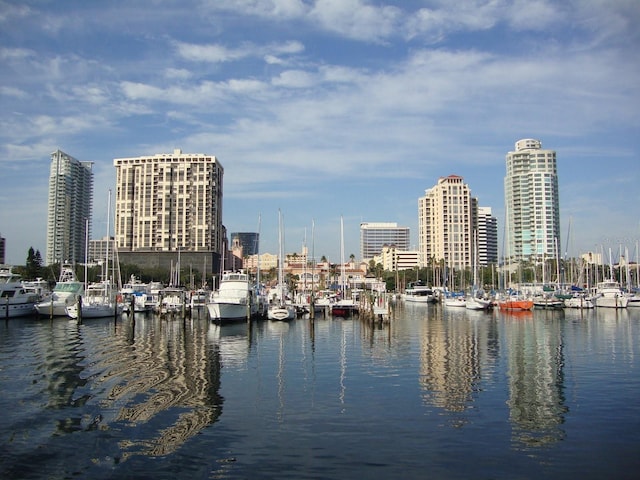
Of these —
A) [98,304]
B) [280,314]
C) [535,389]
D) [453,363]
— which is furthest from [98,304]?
[535,389]

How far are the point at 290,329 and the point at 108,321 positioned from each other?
80.9ft

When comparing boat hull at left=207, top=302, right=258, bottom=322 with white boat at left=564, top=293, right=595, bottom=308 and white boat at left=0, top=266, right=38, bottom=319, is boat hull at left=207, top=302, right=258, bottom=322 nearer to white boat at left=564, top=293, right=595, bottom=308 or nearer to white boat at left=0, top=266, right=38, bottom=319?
white boat at left=0, top=266, right=38, bottom=319

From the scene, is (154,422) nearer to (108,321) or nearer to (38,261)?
(108,321)

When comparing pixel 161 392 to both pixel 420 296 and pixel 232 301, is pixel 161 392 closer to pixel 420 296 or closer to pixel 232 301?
pixel 232 301

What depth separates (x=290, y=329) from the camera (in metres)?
58.6

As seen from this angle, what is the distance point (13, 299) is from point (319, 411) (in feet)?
213

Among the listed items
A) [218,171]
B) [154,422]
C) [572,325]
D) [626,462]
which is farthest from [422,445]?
[218,171]

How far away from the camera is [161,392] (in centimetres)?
2456

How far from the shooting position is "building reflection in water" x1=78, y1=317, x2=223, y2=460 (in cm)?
1812

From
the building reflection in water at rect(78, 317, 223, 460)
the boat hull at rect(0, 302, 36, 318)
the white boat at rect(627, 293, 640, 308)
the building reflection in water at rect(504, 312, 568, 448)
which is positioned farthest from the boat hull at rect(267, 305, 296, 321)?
the white boat at rect(627, 293, 640, 308)

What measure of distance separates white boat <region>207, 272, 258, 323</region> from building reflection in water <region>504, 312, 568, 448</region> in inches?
1209

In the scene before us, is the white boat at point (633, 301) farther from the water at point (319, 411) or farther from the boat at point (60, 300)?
the boat at point (60, 300)

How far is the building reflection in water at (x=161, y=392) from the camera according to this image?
18.1 m

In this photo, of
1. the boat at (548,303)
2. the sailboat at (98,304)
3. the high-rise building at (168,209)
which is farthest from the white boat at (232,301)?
the high-rise building at (168,209)
